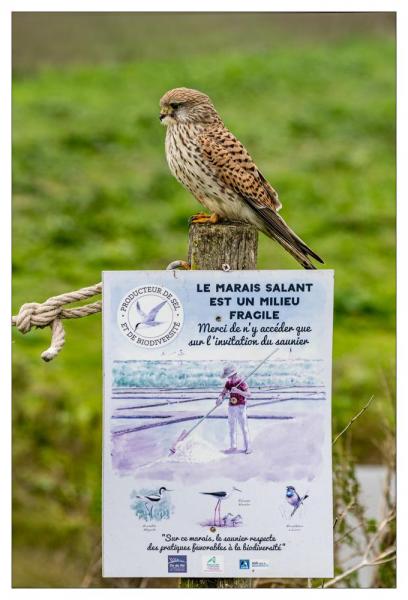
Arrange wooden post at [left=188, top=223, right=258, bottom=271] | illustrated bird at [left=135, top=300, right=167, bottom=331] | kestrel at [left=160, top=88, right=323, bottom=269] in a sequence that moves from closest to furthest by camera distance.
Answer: illustrated bird at [left=135, top=300, right=167, bottom=331] < wooden post at [left=188, top=223, right=258, bottom=271] < kestrel at [left=160, top=88, right=323, bottom=269]

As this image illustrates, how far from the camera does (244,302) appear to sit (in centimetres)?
214

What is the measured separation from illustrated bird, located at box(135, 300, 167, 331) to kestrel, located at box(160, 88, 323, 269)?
0.29 metres

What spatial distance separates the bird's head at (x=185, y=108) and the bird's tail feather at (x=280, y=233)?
24 centimetres

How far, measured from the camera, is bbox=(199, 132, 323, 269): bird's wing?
235 cm

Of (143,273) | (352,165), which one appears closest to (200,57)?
(352,165)

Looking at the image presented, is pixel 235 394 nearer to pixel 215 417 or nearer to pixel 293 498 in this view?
pixel 215 417

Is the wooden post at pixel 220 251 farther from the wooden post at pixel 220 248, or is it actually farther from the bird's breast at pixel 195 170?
the bird's breast at pixel 195 170

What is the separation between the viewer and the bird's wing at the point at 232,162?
7.70 feet

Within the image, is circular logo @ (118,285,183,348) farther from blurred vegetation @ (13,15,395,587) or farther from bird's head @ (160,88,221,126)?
blurred vegetation @ (13,15,395,587)

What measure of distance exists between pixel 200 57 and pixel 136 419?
7795 mm

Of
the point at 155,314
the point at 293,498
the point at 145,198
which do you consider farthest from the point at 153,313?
the point at 145,198

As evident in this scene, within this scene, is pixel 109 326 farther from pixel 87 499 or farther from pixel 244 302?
pixel 87 499

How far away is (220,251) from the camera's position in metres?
2.24

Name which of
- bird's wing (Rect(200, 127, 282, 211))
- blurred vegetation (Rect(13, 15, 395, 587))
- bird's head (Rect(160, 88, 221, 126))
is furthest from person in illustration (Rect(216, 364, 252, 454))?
blurred vegetation (Rect(13, 15, 395, 587))
